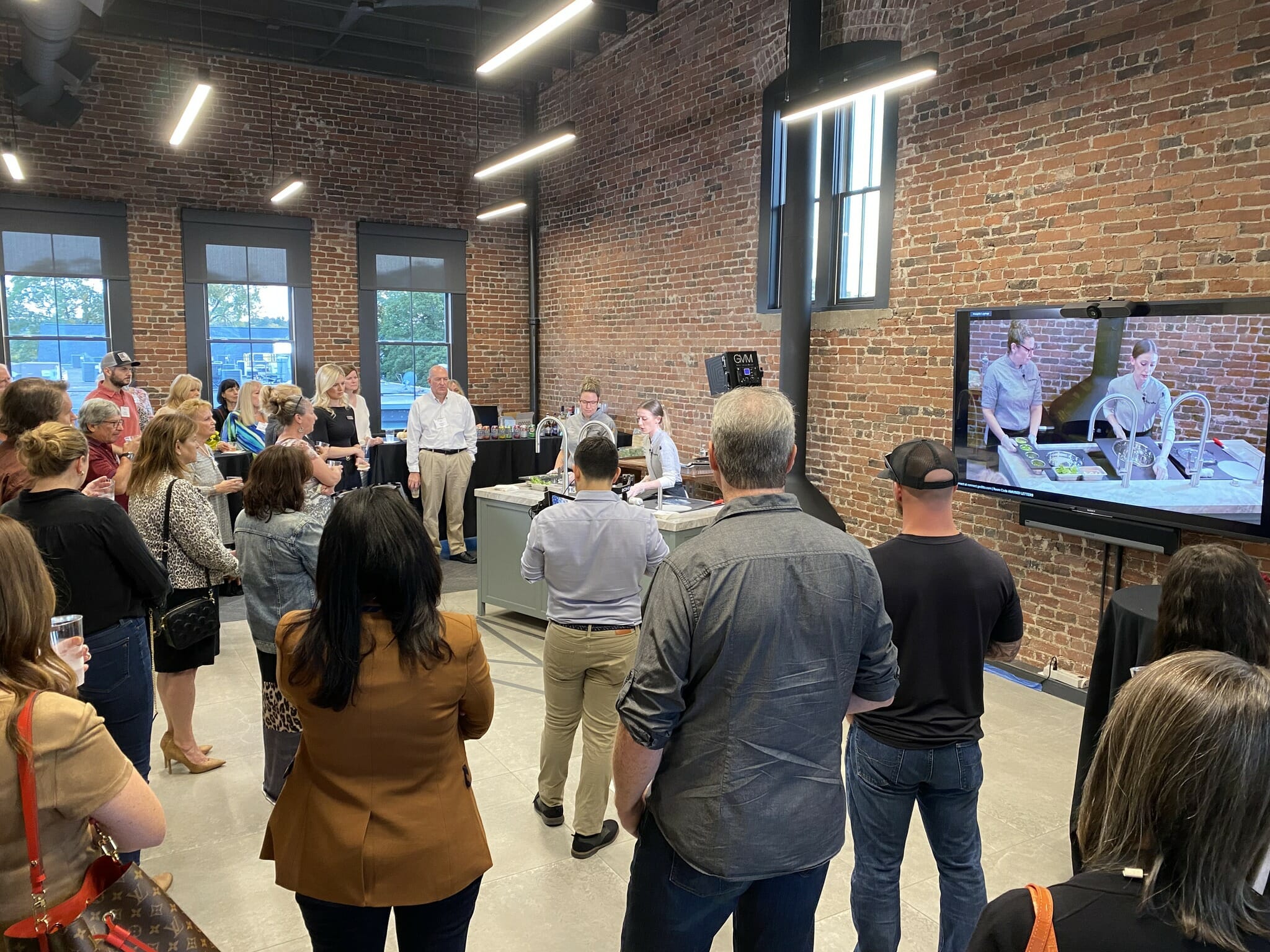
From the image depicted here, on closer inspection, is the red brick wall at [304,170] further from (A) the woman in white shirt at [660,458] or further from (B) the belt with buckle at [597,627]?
(B) the belt with buckle at [597,627]

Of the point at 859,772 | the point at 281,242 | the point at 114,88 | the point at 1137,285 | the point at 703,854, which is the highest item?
the point at 114,88

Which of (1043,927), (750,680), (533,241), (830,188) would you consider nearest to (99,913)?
(750,680)

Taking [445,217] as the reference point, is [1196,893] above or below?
below

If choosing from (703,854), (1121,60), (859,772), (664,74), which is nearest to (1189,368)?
(1121,60)

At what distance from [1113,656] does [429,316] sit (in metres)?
9.53

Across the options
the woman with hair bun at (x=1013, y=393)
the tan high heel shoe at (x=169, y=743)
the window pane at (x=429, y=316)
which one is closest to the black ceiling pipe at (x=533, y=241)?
the window pane at (x=429, y=316)

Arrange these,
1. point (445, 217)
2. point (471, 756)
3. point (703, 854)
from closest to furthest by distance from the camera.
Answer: point (703, 854)
point (471, 756)
point (445, 217)

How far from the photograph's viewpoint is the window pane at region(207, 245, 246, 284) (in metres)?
9.81

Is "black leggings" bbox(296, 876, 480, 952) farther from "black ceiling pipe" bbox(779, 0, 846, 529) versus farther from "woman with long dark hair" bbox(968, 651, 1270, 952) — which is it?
"black ceiling pipe" bbox(779, 0, 846, 529)

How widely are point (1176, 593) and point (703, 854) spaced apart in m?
1.40

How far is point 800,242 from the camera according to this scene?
6742mm

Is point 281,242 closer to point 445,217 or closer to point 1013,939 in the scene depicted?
point 445,217

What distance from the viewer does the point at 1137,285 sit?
4.75m

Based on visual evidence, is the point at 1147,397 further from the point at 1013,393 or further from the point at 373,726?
the point at 373,726
